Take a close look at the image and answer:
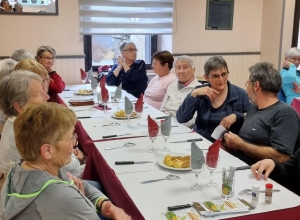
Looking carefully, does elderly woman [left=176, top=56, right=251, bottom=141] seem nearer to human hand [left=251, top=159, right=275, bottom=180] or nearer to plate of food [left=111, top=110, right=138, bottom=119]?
plate of food [left=111, top=110, right=138, bottom=119]

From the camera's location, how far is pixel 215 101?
9.31ft

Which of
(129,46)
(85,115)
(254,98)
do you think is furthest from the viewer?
(129,46)

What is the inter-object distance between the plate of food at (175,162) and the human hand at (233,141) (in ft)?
1.71

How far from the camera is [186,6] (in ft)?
17.9

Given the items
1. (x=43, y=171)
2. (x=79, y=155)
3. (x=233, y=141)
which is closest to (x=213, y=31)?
(x=233, y=141)

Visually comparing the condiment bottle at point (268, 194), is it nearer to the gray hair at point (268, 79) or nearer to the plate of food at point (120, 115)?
the gray hair at point (268, 79)

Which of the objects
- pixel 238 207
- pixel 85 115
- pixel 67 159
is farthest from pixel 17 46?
pixel 238 207

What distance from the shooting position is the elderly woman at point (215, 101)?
2764 millimetres

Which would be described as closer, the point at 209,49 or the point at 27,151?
the point at 27,151

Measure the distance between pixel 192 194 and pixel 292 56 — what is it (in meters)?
3.70

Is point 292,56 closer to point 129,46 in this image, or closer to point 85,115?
point 129,46

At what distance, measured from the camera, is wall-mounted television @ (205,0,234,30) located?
5.60 m

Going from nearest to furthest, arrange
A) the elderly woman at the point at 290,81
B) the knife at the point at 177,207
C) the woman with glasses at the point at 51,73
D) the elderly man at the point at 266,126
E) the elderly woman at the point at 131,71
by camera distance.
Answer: the knife at the point at 177,207, the elderly man at the point at 266,126, the woman with glasses at the point at 51,73, the elderly woman at the point at 290,81, the elderly woman at the point at 131,71

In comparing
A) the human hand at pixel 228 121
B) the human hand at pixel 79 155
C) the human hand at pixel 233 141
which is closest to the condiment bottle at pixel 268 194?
the human hand at pixel 233 141
